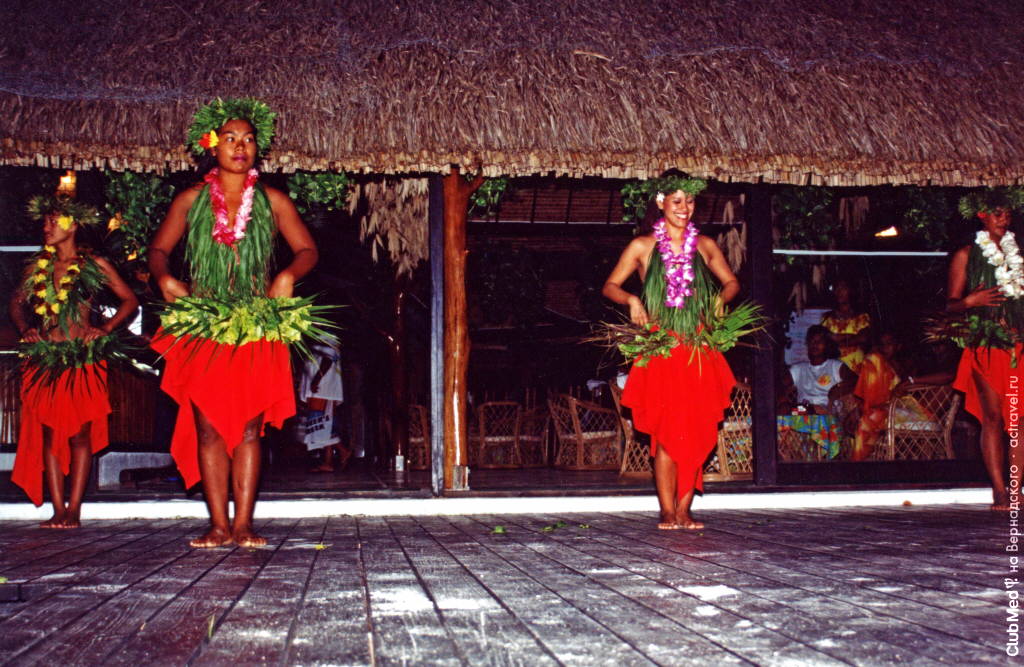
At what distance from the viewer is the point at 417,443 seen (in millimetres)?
10523

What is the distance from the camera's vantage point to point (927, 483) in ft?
21.7

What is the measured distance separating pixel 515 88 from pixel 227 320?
8.32ft

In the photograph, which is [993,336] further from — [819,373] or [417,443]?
[417,443]

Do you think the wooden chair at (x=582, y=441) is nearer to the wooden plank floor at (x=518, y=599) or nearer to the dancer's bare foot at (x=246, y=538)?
the wooden plank floor at (x=518, y=599)

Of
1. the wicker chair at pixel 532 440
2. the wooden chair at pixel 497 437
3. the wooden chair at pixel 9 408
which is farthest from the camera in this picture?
the wicker chair at pixel 532 440

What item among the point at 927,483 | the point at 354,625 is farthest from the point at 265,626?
→ the point at 927,483

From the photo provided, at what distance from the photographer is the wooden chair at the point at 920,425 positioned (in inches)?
300

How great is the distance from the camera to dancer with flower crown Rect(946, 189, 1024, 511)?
5375 millimetres

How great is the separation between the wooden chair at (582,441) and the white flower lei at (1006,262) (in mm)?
4092

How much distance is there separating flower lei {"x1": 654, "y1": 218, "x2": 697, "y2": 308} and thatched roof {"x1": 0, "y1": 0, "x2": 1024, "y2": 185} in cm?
99

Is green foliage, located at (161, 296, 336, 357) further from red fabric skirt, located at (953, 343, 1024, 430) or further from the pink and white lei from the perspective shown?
red fabric skirt, located at (953, 343, 1024, 430)

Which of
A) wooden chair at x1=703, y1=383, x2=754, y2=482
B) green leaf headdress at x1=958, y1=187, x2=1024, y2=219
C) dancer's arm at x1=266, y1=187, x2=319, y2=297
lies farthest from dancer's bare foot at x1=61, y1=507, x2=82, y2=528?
green leaf headdress at x1=958, y1=187, x2=1024, y2=219

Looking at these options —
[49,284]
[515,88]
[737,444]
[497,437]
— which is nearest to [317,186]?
[515,88]

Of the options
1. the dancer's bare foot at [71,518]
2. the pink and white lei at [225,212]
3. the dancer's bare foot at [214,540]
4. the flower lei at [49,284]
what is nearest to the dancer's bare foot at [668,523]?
the dancer's bare foot at [214,540]
